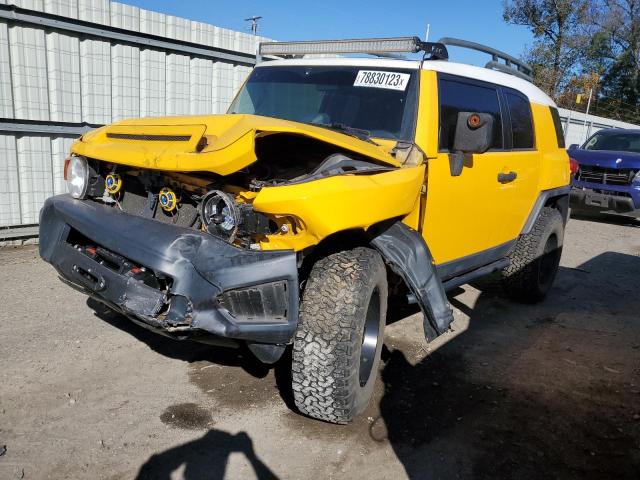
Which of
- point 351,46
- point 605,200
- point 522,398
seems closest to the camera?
point 522,398

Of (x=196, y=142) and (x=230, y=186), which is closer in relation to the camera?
(x=196, y=142)

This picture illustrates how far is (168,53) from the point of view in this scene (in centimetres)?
714

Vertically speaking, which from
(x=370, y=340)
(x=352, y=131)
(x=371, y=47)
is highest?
(x=371, y=47)

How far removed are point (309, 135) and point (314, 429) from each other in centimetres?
162

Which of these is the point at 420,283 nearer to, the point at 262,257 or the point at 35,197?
the point at 262,257

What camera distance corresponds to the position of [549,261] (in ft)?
18.7

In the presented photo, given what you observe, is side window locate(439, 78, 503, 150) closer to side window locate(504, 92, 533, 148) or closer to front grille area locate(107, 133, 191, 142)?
side window locate(504, 92, 533, 148)

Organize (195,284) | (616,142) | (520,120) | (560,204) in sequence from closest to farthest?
(195,284), (520,120), (560,204), (616,142)

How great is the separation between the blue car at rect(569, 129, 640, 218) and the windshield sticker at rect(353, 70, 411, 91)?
8.22m

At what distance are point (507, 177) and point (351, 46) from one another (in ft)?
5.15

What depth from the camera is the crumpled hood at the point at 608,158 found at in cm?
1035

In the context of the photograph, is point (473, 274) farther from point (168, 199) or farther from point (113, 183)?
point (113, 183)

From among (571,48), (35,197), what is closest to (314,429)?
(35,197)

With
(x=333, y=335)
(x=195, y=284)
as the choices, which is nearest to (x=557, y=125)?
(x=333, y=335)
